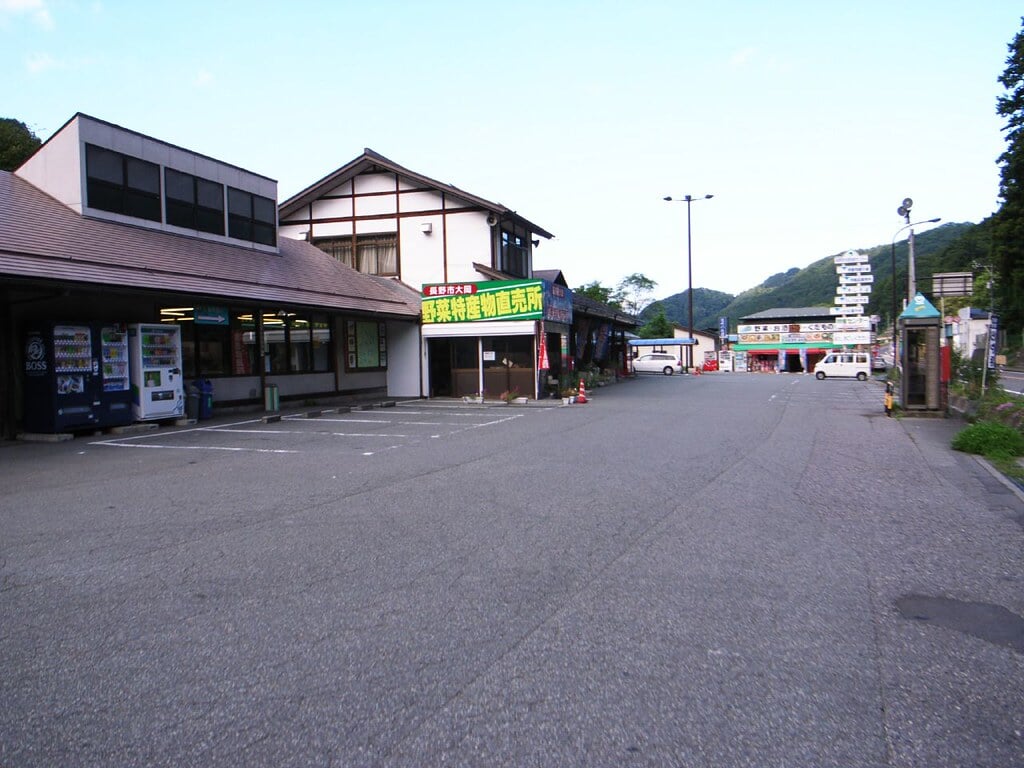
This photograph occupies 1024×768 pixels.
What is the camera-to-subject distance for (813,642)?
3.89 metres

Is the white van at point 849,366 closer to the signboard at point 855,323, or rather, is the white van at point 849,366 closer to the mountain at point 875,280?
the signboard at point 855,323

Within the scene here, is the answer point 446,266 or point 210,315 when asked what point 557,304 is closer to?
point 446,266

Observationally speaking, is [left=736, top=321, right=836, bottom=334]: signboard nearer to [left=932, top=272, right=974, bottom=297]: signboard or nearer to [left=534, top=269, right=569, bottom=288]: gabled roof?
[left=534, top=269, right=569, bottom=288]: gabled roof

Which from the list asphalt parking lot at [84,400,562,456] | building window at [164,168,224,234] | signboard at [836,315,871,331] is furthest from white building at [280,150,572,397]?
signboard at [836,315,871,331]

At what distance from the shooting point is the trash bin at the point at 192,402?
53.3 feet

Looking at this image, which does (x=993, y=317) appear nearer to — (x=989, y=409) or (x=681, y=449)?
(x=989, y=409)

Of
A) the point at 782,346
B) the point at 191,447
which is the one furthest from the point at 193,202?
the point at 782,346

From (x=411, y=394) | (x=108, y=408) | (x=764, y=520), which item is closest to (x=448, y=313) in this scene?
(x=411, y=394)

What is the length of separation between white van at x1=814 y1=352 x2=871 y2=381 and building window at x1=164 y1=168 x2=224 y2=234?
3470 centimetres

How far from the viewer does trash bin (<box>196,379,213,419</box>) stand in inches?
648

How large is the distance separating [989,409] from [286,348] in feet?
55.1

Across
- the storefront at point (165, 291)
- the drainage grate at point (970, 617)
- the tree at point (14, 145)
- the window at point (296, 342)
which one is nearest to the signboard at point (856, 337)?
→ the storefront at point (165, 291)

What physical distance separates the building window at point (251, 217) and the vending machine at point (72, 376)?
706 cm

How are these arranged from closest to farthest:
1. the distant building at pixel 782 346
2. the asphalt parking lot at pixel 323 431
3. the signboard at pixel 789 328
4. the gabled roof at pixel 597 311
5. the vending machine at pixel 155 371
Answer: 1. the asphalt parking lot at pixel 323 431
2. the vending machine at pixel 155 371
3. the gabled roof at pixel 597 311
4. the distant building at pixel 782 346
5. the signboard at pixel 789 328
